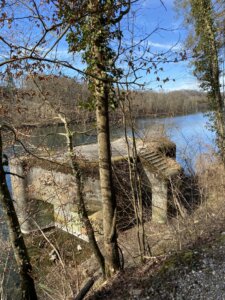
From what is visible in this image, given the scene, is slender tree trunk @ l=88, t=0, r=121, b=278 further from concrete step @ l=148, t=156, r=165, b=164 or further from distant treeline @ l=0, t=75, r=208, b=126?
concrete step @ l=148, t=156, r=165, b=164

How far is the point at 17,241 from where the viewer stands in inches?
192

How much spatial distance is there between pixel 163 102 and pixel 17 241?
990 centimetres

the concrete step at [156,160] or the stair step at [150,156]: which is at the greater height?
the stair step at [150,156]

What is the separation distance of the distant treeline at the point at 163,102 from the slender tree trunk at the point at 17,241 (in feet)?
9.26

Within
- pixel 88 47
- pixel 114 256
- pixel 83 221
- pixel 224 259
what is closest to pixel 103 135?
pixel 88 47

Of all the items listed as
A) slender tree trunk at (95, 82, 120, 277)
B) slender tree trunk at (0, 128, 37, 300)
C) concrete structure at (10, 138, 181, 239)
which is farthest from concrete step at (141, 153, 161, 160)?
slender tree trunk at (0, 128, 37, 300)

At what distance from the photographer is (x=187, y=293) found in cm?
298

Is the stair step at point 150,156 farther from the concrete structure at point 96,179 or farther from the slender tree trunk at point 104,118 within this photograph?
the slender tree trunk at point 104,118

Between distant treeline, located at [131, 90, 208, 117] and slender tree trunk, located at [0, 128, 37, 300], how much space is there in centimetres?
282

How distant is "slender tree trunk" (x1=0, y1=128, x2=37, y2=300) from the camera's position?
15.6 ft

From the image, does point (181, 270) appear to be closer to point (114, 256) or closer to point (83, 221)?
point (114, 256)

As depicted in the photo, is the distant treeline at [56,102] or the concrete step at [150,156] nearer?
the distant treeline at [56,102]

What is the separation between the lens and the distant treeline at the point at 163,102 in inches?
249

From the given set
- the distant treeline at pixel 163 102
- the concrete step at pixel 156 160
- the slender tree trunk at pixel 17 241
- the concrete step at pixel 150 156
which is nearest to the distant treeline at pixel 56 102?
the distant treeline at pixel 163 102
